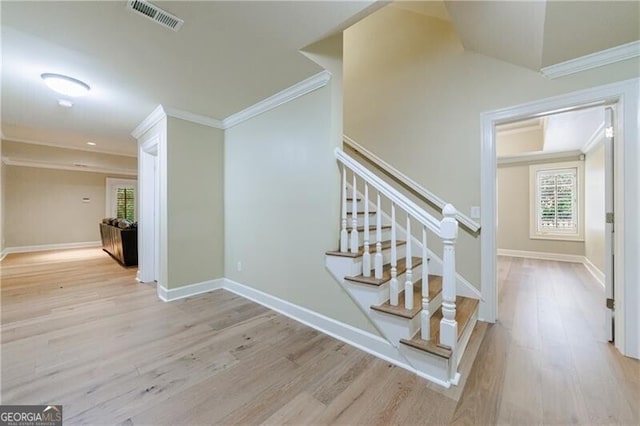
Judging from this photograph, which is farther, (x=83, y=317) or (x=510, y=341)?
(x=83, y=317)

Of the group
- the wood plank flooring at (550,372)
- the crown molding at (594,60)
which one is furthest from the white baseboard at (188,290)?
the crown molding at (594,60)

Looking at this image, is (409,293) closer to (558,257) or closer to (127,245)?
(127,245)

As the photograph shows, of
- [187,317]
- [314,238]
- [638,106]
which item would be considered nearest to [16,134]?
[187,317]

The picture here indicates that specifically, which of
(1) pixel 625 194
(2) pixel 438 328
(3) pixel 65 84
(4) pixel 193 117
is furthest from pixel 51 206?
(1) pixel 625 194

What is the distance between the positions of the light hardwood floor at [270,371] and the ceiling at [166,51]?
232cm

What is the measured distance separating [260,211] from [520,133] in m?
6.73

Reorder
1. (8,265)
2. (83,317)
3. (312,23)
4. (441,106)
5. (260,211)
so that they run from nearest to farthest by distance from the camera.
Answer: (312,23)
(83,317)
(441,106)
(260,211)
(8,265)

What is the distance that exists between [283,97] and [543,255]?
21.8ft

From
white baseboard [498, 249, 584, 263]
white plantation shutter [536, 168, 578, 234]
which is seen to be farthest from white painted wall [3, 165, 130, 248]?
white plantation shutter [536, 168, 578, 234]

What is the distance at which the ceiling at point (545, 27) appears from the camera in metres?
1.60

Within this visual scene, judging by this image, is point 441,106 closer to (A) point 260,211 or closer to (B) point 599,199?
(A) point 260,211

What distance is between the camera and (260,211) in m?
2.94

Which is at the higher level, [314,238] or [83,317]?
[314,238]

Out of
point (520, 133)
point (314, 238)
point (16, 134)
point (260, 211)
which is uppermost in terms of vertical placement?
point (520, 133)
